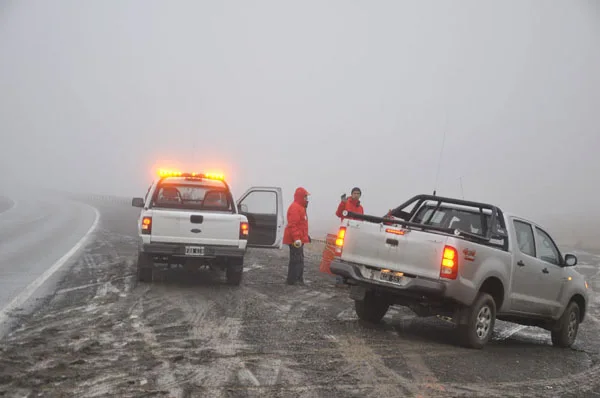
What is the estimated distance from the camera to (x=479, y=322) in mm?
7570

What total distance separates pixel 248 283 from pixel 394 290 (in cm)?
471

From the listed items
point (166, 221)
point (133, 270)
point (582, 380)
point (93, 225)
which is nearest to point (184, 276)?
point (133, 270)

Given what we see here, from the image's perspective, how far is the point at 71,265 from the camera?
12781 mm

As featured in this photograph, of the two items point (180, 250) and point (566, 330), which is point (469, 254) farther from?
point (180, 250)

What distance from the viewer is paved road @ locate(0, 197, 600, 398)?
5.13m

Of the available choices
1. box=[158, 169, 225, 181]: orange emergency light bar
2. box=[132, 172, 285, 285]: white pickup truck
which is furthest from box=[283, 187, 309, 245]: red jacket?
box=[158, 169, 225, 181]: orange emergency light bar

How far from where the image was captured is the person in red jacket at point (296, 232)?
11758 mm

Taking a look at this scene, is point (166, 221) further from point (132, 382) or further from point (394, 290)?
point (132, 382)

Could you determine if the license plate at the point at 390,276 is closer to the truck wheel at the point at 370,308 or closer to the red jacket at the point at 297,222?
the truck wheel at the point at 370,308

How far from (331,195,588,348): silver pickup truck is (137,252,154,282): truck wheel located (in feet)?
13.1

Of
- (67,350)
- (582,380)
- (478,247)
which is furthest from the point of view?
(478,247)

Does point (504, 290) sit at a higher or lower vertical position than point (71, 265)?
higher

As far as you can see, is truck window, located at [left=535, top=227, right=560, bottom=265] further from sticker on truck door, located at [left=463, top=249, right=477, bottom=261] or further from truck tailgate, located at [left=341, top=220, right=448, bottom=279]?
truck tailgate, located at [left=341, top=220, right=448, bottom=279]

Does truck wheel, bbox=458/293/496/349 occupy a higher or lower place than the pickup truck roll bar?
lower
